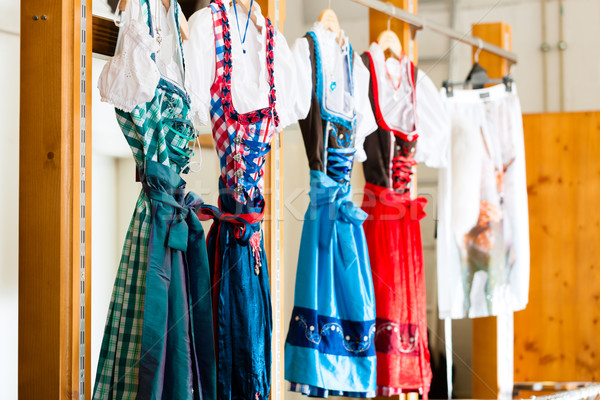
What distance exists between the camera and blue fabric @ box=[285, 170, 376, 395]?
1678 mm

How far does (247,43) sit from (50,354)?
0.78m

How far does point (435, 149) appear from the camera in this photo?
2.10m

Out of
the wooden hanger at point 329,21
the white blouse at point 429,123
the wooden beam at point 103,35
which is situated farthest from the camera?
the white blouse at point 429,123

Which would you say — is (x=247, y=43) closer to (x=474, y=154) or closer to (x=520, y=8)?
(x=474, y=154)

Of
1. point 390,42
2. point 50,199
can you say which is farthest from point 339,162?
point 50,199

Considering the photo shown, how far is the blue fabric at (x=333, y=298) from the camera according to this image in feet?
5.50

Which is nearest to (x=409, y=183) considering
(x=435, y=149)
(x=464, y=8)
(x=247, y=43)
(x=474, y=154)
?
(x=435, y=149)

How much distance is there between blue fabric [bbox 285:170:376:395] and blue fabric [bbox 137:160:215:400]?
394 mm

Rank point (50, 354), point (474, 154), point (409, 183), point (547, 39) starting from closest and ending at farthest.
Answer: point (50, 354) → point (409, 183) → point (474, 154) → point (547, 39)

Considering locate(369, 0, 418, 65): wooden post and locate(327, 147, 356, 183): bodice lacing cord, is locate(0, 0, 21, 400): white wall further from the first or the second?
locate(369, 0, 418, 65): wooden post

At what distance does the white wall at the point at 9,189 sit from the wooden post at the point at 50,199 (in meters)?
0.27

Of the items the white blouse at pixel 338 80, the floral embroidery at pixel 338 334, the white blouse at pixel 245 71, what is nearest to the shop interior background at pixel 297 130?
the white blouse at pixel 245 71

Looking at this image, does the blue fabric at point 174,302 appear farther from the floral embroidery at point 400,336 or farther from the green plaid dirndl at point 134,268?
the floral embroidery at point 400,336

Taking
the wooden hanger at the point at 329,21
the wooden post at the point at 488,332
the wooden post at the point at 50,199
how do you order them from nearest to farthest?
the wooden post at the point at 50,199 < the wooden hanger at the point at 329,21 < the wooden post at the point at 488,332
